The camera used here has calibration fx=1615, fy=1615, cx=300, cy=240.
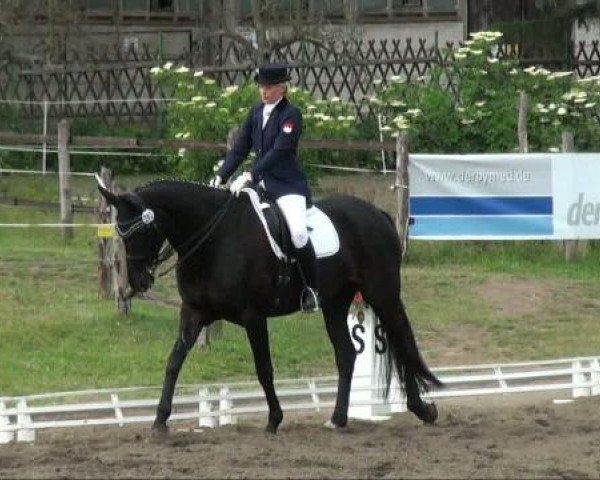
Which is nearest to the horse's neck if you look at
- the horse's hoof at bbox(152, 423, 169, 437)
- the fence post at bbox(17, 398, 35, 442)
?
the horse's hoof at bbox(152, 423, 169, 437)

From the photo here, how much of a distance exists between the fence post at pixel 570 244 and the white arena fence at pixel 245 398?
6.36 m

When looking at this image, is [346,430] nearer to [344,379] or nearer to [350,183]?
[344,379]

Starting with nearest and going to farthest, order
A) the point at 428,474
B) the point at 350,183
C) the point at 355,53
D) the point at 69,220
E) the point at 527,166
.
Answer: the point at 428,474
the point at 527,166
the point at 69,220
the point at 350,183
the point at 355,53

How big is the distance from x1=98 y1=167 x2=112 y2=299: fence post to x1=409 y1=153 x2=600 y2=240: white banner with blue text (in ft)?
14.6

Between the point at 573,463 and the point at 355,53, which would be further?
the point at 355,53

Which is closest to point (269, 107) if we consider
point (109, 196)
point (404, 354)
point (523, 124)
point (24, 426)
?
point (109, 196)

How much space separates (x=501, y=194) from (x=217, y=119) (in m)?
4.51

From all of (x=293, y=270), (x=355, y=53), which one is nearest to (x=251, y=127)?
(x=293, y=270)

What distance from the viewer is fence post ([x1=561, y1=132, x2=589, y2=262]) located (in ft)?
67.6

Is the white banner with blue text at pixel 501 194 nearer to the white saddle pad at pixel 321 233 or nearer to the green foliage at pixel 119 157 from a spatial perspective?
the green foliage at pixel 119 157

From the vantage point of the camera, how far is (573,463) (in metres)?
9.87

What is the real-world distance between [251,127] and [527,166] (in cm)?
885

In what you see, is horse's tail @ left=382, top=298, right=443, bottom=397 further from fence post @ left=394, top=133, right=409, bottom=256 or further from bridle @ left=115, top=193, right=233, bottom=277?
fence post @ left=394, top=133, right=409, bottom=256

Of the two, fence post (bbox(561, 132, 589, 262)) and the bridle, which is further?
fence post (bbox(561, 132, 589, 262))
